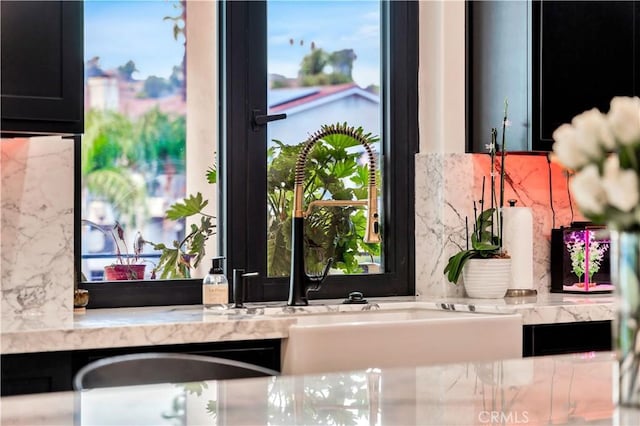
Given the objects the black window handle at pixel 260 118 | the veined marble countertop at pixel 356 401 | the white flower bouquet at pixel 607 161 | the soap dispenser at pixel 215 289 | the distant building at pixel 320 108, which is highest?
the distant building at pixel 320 108

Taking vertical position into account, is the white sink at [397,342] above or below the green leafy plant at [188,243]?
below

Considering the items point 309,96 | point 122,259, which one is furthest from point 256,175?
point 122,259

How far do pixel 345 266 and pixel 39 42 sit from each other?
1.49 m

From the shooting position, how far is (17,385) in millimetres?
2395

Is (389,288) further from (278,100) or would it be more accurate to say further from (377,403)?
(377,403)

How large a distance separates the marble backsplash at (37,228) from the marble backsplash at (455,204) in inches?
54.7

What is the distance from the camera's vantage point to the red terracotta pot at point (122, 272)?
3254 mm

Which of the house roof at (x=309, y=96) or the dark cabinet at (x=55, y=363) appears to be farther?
the house roof at (x=309, y=96)

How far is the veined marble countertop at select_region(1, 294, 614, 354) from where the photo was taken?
8.00 feet

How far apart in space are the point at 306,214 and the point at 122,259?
→ 0.70 m

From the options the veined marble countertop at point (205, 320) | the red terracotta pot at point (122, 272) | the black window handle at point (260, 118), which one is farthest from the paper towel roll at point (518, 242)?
the red terracotta pot at point (122, 272)

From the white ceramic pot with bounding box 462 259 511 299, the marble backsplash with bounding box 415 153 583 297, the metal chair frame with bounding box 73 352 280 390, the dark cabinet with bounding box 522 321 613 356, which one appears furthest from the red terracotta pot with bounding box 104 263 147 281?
the metal chair frame with bounding box 73 352 280 390

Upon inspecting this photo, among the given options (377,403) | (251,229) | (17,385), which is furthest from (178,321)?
(377,403)

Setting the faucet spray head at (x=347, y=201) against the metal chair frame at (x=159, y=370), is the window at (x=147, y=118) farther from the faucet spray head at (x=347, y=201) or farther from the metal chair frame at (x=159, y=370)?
→ the metal chair frame at (x=159, y=370)
